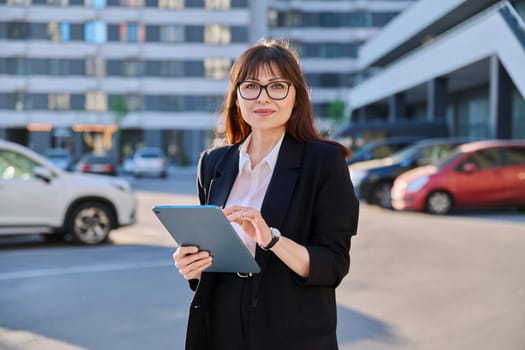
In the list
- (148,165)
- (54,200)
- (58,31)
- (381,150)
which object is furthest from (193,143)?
(54,200)

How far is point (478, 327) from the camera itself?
18.8 feet

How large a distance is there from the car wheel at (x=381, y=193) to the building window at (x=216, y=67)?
45436mm

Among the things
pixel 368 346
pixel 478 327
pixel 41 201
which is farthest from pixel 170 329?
pixel 41 201

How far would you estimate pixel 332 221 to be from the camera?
2.26 m

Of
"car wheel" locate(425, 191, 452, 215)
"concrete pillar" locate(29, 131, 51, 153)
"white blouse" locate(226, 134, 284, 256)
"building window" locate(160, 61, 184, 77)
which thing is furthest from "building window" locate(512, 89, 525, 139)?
"concrete pillar" locate(29, 131, 51, 153)

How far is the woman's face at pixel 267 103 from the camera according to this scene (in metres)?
2.40

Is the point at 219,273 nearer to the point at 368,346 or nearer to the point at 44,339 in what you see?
the point at 368,346

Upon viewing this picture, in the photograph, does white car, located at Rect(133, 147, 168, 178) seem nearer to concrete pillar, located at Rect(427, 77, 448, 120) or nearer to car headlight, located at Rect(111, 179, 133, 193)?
concrete pillar, located at Rect(427, 77, 448, 120)

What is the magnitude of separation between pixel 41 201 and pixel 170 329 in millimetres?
5412

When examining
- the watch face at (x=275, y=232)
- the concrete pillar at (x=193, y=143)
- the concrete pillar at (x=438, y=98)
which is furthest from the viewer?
the concrete pillar at (x=193, y=143)

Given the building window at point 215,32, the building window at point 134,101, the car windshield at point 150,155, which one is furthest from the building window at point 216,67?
the car windshield at point 150,155

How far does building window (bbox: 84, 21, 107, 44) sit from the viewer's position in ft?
198

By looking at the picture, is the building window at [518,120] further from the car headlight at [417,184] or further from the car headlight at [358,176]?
the car headlight at [417,184]

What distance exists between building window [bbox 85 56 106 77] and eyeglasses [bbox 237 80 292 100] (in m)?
60.5
